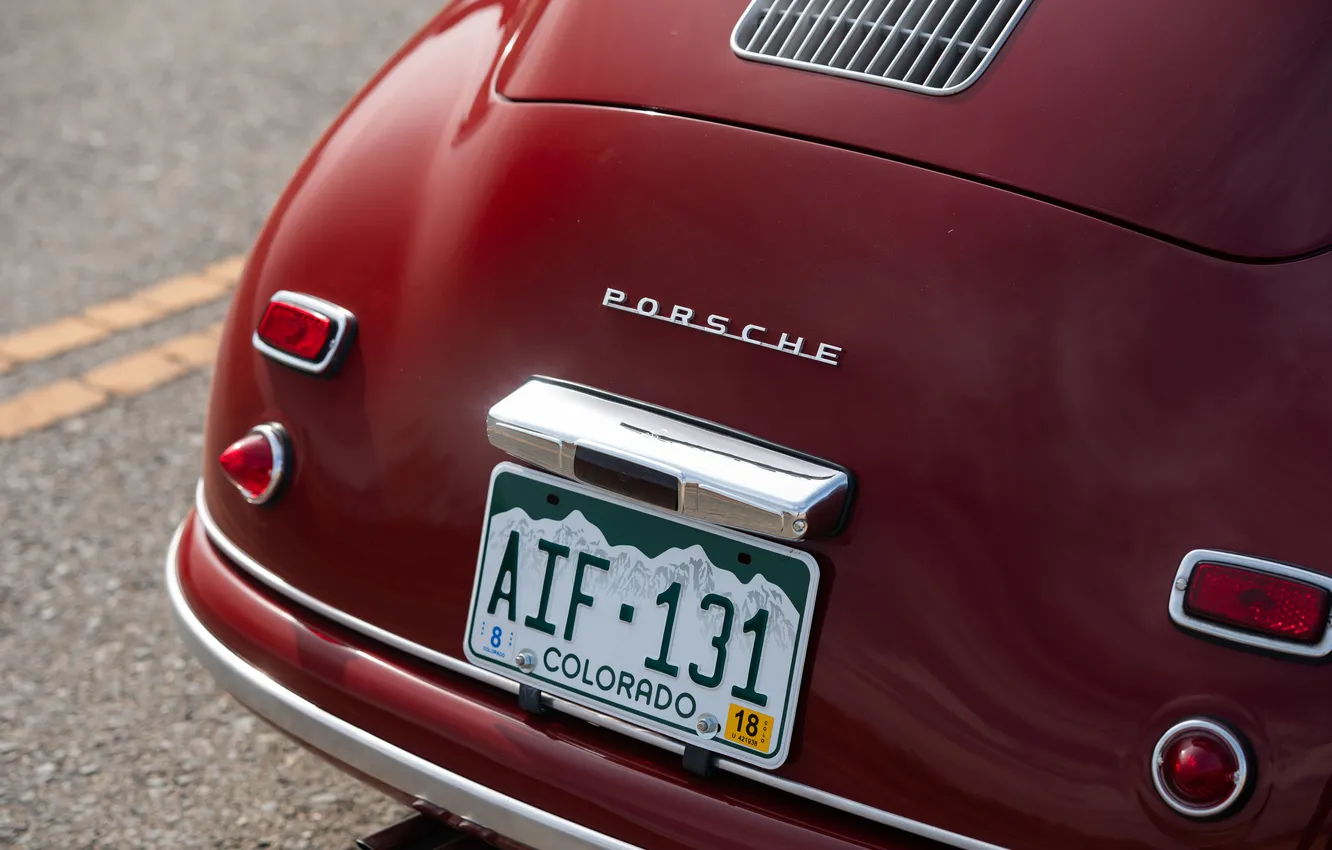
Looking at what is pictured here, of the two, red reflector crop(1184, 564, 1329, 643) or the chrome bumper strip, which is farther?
the chrome bumper strip

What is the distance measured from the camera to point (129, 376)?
4.40 meters

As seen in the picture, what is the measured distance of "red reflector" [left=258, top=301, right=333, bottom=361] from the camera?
2156 mm

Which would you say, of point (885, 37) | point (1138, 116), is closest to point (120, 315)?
point (885, 37)

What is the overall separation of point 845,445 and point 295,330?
88 cm

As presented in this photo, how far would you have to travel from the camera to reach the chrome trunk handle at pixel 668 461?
5.82 ft

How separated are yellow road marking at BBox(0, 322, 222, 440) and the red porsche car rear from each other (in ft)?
7.65

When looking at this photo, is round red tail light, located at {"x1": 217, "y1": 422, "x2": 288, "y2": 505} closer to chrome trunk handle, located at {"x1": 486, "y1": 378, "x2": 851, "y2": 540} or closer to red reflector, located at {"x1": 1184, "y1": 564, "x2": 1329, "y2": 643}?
chrome trunk handle, located at {"x1": 486, "y1": 378, "x2": 851, "y2": 540}

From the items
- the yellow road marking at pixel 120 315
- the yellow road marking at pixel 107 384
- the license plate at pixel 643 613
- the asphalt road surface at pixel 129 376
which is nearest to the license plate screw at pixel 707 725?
the license plate at pixel 643 613

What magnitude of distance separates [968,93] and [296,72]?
5.55 metres

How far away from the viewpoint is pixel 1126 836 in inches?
67.4

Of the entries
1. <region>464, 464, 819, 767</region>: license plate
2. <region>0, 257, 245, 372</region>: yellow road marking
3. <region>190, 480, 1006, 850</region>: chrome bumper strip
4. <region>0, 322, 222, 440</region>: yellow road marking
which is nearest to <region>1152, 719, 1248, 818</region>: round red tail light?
<region>190, 480, 1006, 850</region>: chrome bumper strip

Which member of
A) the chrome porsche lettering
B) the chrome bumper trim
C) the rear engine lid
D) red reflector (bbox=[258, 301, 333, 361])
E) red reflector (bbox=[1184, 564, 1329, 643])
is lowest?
the chrome bumper trim

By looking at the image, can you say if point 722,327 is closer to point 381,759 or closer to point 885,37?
point 885,37

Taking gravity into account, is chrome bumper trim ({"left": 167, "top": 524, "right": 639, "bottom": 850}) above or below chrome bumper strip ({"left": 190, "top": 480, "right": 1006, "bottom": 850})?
below
